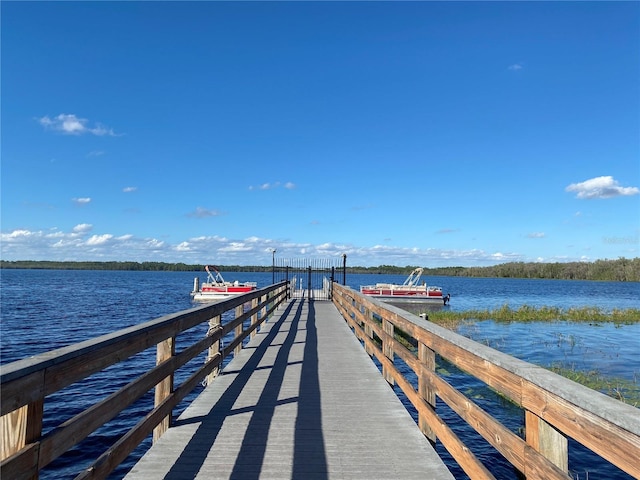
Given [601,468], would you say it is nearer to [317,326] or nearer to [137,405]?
[317,326]

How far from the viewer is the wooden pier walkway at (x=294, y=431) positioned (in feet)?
10.6

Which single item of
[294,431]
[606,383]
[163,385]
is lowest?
[606,383]

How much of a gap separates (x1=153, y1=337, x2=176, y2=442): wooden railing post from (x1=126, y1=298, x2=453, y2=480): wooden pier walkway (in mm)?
99

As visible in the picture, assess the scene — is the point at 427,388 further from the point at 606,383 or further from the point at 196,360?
the point at 196,360

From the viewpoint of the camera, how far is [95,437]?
25.2ft

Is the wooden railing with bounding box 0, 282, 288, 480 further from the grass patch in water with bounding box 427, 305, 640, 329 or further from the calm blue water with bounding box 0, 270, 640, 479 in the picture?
the grass patch in water with bounding box 427, 305, 640, 329

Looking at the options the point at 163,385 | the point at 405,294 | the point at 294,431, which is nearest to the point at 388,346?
the point at 294,431

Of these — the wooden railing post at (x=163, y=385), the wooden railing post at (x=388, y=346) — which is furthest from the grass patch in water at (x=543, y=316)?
the wooden railing post at (x=163, y=385)

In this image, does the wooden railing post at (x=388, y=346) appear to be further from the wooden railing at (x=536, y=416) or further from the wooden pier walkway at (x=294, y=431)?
the wooden railing at (x=536, y=416)

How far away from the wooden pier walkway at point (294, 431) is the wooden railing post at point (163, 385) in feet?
0.32

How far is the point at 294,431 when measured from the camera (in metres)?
4.04

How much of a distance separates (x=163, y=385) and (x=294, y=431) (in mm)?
1272

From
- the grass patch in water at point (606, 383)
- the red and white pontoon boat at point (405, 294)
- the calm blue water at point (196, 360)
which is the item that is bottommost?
the calm blue water at point (196, 360)

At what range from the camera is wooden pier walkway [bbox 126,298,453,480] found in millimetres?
3238
